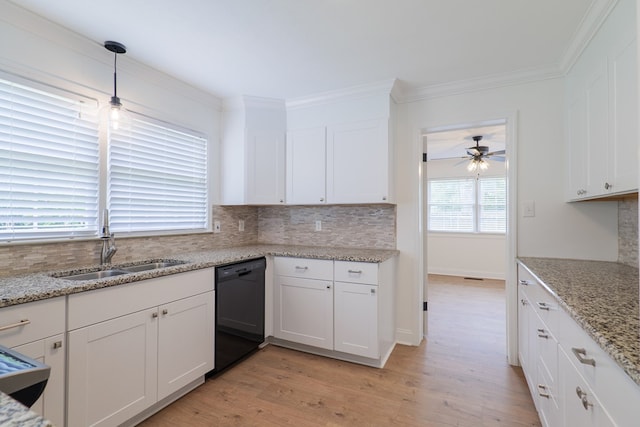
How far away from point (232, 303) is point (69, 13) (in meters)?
2.11

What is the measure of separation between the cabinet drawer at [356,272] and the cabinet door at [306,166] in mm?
712

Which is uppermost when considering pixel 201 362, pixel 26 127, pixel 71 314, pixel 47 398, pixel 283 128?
pixel 283 128

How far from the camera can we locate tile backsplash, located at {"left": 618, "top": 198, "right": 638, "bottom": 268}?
1.99m

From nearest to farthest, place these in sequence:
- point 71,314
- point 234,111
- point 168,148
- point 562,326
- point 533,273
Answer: point 562,326 → point 71,314 → point 533,273 → point 168,148 → point 234,111

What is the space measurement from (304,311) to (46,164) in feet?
6.88

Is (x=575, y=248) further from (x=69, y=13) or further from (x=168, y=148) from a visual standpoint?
(x=69, y=13)

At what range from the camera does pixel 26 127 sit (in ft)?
5.89

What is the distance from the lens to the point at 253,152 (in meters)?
3.07

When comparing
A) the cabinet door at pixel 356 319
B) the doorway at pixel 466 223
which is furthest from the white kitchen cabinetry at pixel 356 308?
the doorway at pixel 466 223

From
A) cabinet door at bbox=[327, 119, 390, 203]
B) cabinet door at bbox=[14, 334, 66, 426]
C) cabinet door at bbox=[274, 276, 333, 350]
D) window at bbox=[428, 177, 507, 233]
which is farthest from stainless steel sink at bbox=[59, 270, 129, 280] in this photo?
window at bbox=[428, 177, 507, 233]

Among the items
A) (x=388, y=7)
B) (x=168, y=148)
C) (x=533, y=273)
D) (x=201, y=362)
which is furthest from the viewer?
(x=168, y=148)

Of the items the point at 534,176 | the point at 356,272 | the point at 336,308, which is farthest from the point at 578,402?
the point at 534,176

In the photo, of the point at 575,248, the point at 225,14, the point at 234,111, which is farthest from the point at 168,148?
the point at 575,248

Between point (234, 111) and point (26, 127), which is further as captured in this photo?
point (234, 111)
